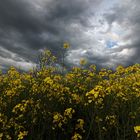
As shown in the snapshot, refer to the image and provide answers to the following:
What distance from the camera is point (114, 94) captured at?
6566mm

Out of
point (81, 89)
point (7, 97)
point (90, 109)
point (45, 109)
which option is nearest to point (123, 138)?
point (90, 109)

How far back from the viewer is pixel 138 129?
11.2 feet

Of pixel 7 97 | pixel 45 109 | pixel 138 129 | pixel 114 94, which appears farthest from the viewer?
pixel 7 97

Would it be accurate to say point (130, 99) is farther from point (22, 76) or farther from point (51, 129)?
point (22, 76)

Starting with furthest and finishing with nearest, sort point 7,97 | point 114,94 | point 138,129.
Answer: point 7,97 < point 114,94 < point 138,129

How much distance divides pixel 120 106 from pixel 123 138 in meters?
1.08

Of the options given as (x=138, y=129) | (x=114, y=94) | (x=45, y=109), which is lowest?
(x=138, y=129)

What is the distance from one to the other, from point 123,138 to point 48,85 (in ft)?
5.85

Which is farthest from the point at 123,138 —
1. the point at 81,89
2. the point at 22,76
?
the point at 22,76

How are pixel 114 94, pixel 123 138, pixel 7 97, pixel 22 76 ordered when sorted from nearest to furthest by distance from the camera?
1. pixel 123 138
2. pixel 114 94
3. pixel 7 97
4. pixel 22 76

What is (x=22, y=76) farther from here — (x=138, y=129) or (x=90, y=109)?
(x=138, y=129)

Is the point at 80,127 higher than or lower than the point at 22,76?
lower

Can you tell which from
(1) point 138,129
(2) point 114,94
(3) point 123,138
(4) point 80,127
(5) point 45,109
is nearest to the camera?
(1) point 138,129

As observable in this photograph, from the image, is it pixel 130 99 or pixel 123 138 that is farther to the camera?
pixel 130 99
